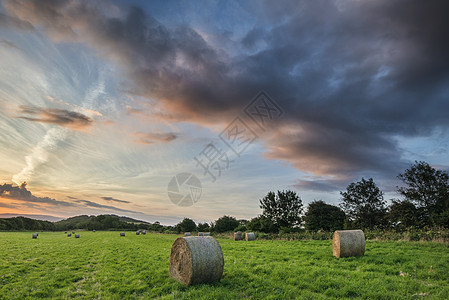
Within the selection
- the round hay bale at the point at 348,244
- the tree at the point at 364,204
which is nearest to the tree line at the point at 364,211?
the tree at the point at 364,204

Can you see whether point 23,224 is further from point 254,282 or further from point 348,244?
point 348,244

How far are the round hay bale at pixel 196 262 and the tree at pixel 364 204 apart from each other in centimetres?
4796

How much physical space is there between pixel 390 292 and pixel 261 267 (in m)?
5.21

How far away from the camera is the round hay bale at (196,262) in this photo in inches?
A: 361

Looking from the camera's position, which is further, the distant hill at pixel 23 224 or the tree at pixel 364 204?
the distant hill at pixel 23 224

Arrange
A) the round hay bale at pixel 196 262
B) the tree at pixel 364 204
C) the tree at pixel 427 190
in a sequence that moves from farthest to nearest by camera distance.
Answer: the tree at pixel 364 204
the tree at pixel 427 190
the round hay bale at pixel 196 262

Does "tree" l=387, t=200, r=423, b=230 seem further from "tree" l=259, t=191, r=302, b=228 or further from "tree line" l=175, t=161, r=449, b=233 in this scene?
"tree" l=259, t=191, r=302, b=228

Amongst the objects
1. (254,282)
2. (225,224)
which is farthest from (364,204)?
(254,282)

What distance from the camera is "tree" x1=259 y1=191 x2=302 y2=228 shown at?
63.4 m

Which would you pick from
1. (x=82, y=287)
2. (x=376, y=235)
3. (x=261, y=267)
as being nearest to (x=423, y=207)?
(x=376, y=235)

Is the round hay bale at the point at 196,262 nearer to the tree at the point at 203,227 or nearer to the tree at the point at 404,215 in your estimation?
the tree at the point at 404,215

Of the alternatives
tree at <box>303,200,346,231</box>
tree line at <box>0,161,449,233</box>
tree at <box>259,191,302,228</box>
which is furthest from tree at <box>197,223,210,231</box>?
tree at <box>303,200,346,231</box>

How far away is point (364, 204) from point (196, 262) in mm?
53160

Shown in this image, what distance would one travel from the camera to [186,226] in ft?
284
